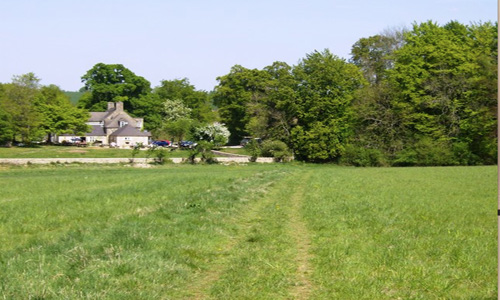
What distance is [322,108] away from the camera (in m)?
67.5

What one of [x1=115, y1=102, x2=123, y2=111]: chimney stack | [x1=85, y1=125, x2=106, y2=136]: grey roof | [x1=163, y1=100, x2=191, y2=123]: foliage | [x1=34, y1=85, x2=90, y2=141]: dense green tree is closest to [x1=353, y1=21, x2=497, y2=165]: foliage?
[x1=34, y1=85, x2=90, y2=141]: dense green tree

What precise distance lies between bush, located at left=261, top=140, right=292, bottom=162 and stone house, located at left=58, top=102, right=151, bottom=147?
4213 cm

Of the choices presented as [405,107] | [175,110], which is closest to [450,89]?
[405,107]

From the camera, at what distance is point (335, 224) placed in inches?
543

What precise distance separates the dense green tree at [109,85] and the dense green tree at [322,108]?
64.3m

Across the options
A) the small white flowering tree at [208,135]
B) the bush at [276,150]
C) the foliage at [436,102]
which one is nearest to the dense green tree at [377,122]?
the foliage at [436,102]

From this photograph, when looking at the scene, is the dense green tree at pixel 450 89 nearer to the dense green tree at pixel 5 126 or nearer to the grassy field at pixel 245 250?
the grassy field at pixel 245 250

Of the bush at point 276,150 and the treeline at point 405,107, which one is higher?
the treeline at point 405,107

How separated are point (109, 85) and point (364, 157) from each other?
3087 inches

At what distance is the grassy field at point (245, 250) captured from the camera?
299 inches

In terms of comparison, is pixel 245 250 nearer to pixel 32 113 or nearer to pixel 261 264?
pixel 261 264

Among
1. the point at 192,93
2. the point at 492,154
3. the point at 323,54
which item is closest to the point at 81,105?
the point at 192,93

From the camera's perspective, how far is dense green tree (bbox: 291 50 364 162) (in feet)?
217

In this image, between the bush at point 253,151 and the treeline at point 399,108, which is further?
the bush at point 253,151
